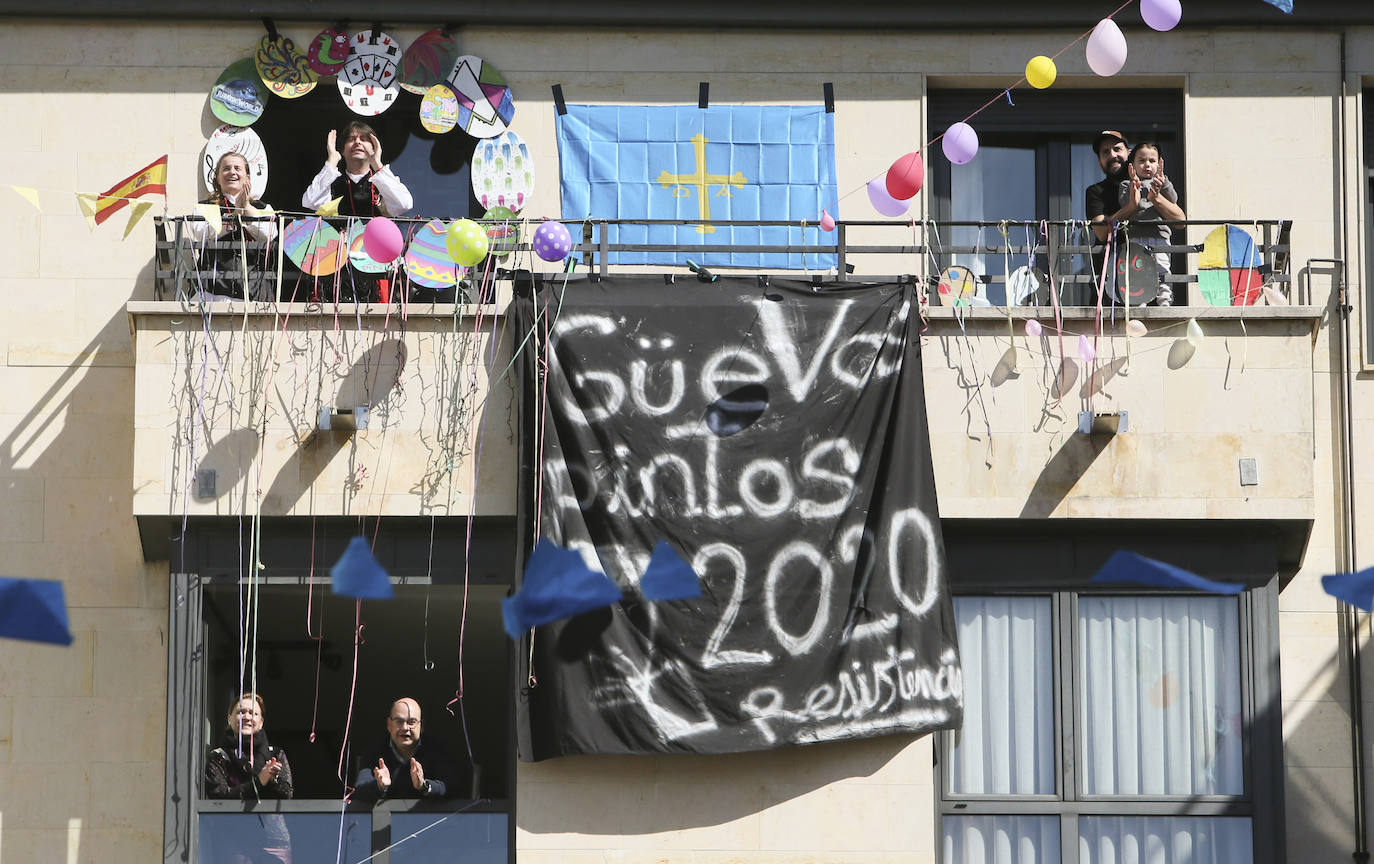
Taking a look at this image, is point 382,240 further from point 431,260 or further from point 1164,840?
point 1164,840

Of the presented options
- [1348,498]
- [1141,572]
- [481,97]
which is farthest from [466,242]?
[1348,498]

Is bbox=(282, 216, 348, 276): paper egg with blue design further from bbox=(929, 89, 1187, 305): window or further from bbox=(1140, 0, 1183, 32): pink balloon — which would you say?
bbox=(1140, 0, 1183, 32): pink balloon

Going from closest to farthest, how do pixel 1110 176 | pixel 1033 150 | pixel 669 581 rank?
pixel 669 581 < pixel 1110 176 < pixel 1033 150

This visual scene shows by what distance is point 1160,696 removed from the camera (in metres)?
13.7

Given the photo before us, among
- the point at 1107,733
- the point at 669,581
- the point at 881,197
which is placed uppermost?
the point at 881,197

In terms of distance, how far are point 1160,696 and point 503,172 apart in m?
6.36

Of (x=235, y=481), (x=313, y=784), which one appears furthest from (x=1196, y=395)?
(x=313, y=784)

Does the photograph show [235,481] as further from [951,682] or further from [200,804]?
[951,682]

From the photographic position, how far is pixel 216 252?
13781 mm

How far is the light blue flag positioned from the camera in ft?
50.1

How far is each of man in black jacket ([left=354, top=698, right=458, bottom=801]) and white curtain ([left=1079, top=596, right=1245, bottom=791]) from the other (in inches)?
177

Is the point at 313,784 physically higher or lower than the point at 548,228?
lower

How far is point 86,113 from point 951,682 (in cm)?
795

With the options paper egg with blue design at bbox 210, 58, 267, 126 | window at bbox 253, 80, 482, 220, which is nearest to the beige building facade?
paper egg with blue design at bbox 210, 58, 267, 126
